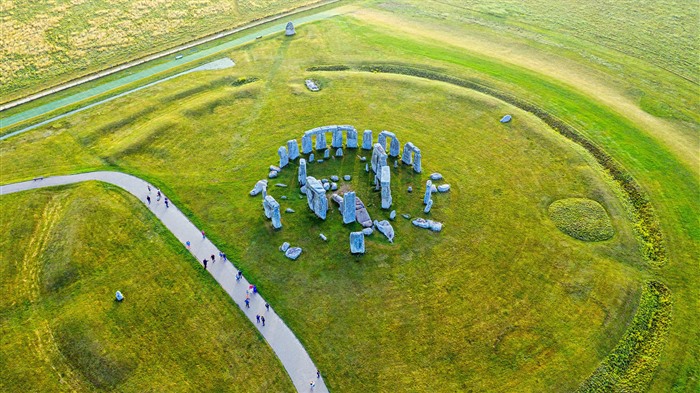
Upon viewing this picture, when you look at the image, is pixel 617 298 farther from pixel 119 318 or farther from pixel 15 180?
pixel 15 180

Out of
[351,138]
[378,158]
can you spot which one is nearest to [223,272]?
[378,158]

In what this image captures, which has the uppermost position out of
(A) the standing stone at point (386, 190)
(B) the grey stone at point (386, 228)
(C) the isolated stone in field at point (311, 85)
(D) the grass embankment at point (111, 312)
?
(C) the isolated stone in field at point (311, 85)

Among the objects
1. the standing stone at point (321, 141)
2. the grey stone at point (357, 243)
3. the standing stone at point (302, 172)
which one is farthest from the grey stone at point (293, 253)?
the standing stone at point (321, 141)

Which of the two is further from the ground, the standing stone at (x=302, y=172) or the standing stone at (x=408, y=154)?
the standing stone at (x=408, y=154)

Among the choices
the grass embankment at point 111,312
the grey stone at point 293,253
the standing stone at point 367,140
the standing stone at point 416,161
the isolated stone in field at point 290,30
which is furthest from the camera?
the isolated stone in field at point 290,30

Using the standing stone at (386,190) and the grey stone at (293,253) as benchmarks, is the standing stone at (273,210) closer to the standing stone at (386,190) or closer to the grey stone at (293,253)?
the grey stone at (293,253)

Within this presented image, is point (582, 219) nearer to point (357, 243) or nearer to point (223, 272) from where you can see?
point (357, 243)

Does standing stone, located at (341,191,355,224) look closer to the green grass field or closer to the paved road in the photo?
the green grass field
